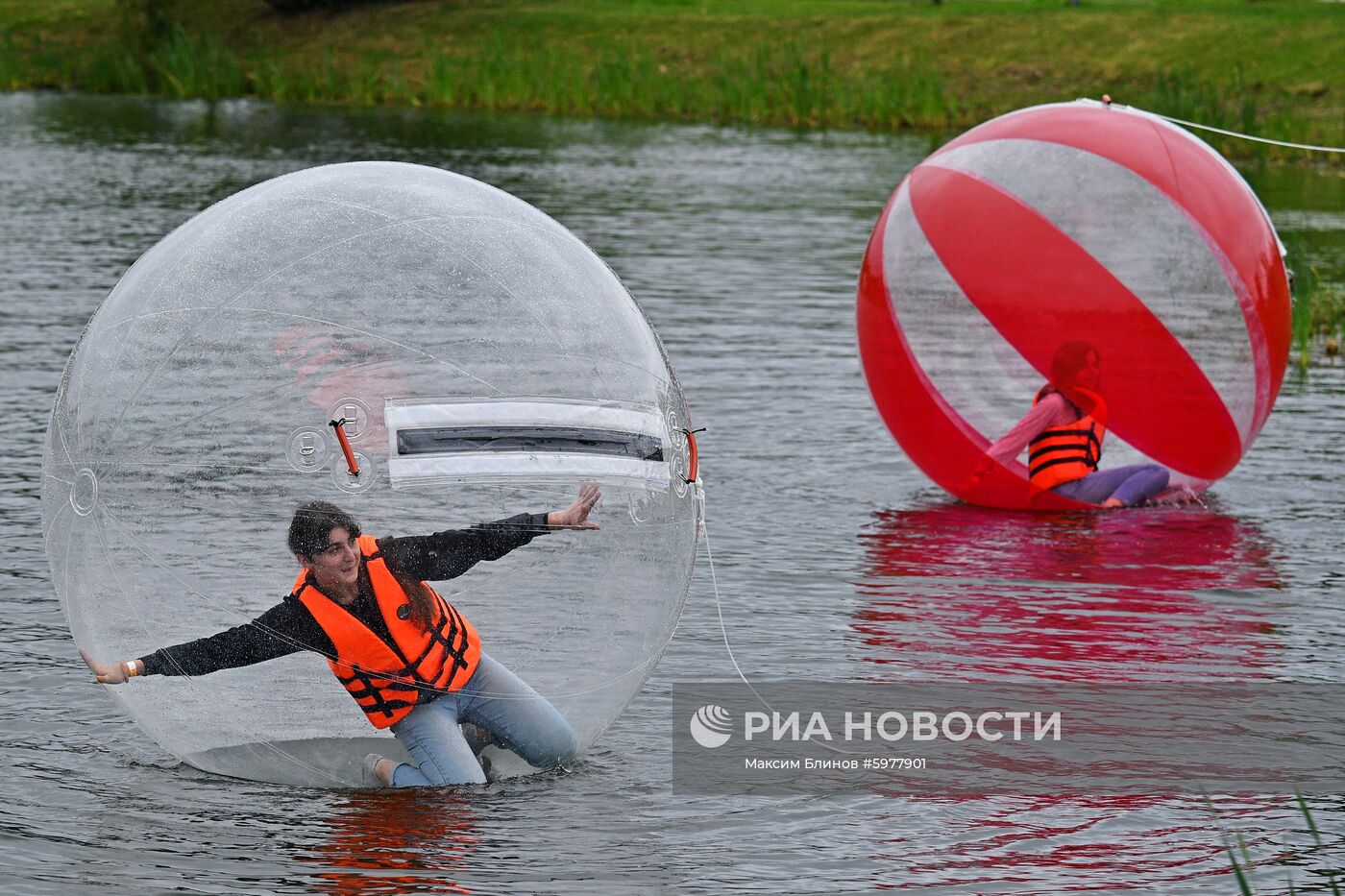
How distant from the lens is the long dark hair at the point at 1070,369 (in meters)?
10.5

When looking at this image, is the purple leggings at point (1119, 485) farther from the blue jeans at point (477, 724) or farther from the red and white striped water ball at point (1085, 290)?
the blue jeans at point (477, 724)

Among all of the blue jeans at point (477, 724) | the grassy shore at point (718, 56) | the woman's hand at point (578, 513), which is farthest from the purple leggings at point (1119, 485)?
the grassy shore at point (718, 56)

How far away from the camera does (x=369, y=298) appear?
621cm

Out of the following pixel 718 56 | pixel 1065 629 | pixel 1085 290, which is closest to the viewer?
pixel 1065 629

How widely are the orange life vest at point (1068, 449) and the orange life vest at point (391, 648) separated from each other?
16.3ft

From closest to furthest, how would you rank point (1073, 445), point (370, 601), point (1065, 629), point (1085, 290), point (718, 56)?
point (370, 601) → point (1065, 629) → point (1085, 290) → point (1073, 445) → point (718, 56)

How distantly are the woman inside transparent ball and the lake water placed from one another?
0.36m

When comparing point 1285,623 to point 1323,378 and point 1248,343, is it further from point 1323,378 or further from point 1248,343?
point 1323,378

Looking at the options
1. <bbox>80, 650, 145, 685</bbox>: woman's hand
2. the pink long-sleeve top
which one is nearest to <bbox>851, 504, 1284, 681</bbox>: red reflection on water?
the pink long-sleeve top

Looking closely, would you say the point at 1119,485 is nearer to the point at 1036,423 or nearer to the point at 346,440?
the point at 1036,423

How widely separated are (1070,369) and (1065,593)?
1523mm

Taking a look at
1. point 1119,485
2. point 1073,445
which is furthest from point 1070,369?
point 1119,485

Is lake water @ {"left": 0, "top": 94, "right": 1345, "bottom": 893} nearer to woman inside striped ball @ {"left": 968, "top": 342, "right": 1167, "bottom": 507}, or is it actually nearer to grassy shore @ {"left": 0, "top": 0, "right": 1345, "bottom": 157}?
woman inside striped ball @ {"left": 968, "top": 342, "right": 1167, "bottom": 507}

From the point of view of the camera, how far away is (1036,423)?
34.4ft
